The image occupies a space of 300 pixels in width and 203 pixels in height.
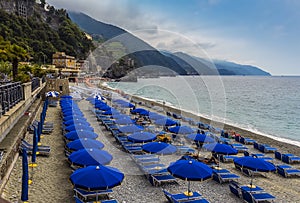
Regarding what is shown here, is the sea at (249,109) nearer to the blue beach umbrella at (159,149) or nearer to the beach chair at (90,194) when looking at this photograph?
the blue beach umbrella at (159,149)

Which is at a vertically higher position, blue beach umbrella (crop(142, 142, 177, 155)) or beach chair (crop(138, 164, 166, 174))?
blue beach umbrella (crop(142, 142, 177, 155))

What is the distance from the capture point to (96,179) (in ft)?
21.7

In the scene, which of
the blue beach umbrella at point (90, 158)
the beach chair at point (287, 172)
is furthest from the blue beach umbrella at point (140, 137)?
the beach chair at point (287, 172)

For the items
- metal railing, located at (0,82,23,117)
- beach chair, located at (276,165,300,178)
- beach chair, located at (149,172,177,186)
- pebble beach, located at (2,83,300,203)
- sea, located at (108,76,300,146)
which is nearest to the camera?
pebble beach, located at (2,83,300,203)

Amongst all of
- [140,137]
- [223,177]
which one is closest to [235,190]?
[223,177]

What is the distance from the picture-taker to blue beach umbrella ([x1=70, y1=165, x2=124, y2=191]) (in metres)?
6.52

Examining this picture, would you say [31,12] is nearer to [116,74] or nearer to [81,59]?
[81,59]

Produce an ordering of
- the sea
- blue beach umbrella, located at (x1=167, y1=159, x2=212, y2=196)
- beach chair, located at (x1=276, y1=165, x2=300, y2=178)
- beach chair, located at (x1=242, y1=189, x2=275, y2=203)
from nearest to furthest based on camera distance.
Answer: blue beach umbrella, located at (x1=167, y1=159, x2=212, y2=196) → beach chair, located at (x1=242, y1=189, x2=275, y2=203) → beach chair, located at (x1=276, y1=165, x2=300, y2=178) → the sea

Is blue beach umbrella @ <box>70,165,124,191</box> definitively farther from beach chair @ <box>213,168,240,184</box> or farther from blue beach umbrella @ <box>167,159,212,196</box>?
beach chair @ <box>213,168,240,184</box>

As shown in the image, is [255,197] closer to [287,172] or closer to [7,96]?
[287,172]

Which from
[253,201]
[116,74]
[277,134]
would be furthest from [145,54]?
[253,201]

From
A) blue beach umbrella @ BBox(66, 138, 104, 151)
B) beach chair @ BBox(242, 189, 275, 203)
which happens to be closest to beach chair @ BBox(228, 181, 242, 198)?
beach chair @ BBox(242, 189, 275, 203)

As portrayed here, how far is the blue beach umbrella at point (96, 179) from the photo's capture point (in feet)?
21.4

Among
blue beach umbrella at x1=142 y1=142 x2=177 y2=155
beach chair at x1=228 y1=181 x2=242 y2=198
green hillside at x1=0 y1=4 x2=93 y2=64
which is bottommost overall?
beach chair at x1=228 y1=181 x2=242 y2=198
